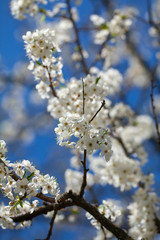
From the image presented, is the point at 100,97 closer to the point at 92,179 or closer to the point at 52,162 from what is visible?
the point at 92,179

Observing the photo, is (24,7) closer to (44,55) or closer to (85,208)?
(44,55)

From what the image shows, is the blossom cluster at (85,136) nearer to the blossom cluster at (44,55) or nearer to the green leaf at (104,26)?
the blossom cluster at (44,55)

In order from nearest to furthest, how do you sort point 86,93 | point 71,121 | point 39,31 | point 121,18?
point 71,121 → point 39,31 → point 86,93 → point 121,18

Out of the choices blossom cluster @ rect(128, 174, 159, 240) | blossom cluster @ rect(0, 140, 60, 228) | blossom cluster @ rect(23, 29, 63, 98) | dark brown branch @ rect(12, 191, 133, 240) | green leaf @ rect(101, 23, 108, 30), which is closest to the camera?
blossom cluster @ rect(0, 140, 60, 228)

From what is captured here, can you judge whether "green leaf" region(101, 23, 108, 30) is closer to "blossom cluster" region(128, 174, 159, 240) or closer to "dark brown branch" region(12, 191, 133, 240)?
"blossom cluster" region(128, 174, 159, 240)

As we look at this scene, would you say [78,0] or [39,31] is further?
[78,0]

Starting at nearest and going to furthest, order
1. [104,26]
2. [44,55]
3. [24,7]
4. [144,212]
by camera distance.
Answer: [44,55] → [144,212] → [24,7] → [104,26]

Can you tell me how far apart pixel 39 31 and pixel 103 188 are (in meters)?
5.01

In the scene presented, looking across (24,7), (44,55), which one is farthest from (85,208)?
(24,7)

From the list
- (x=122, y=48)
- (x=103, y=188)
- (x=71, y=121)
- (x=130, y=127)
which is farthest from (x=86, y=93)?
(x=122, y=48)

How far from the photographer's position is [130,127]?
18.0 feet

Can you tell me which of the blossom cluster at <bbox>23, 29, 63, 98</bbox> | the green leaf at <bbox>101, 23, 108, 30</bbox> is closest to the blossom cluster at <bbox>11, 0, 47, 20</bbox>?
the green leaf at <bbox>101, 23, 108, 30</bbox>


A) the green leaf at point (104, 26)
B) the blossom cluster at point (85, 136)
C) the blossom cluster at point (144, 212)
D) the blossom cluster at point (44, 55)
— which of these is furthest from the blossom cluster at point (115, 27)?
the blossom cluster at point (85, 136)

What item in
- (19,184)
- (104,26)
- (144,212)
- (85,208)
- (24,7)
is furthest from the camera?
(104,26)
